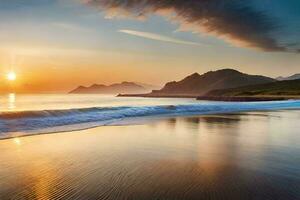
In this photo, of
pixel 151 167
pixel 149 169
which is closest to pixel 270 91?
pixel 151 167

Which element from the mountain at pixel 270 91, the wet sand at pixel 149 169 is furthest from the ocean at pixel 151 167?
the mountain at pixel 270 91

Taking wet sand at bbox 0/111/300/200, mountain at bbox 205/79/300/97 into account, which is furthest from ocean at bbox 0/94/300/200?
mountain at bbox 205/79/300/97

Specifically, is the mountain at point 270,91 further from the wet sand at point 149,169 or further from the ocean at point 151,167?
the wet sand at point 149,169

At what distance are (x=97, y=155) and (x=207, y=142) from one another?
3.66m

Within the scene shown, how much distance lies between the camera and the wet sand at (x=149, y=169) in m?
3.99

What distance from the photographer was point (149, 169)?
211 inches

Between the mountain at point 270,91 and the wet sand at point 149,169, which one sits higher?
the mountain at point 270,91

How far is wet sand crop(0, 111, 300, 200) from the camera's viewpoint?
13.1 feet

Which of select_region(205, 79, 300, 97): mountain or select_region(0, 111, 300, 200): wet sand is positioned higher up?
select_region(205, 79, 300, 97): mountain

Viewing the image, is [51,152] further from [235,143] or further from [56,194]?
[235,143]

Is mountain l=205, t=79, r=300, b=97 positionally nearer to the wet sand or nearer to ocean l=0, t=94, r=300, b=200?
ocean l=0, t=94, r=300, b=200

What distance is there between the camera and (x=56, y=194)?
3.87 m

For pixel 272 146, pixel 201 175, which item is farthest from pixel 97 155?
pixel 272 146

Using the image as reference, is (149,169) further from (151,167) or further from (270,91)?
(270,91)
